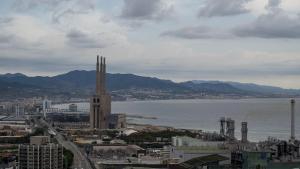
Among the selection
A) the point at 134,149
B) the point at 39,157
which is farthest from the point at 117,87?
the point at 39,157

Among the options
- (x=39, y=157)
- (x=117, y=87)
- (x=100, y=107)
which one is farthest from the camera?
(x=117, y=87)

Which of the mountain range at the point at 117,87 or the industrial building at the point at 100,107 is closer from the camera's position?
the industrial building at the point at 100,107

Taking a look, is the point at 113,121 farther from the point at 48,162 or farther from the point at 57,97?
the point at 57,97

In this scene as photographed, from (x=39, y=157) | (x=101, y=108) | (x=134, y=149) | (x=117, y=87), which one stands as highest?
(x=117, y=87)

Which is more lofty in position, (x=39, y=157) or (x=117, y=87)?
(x=117, y=87)

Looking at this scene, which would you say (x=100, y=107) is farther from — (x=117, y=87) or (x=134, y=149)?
(x=117, y=87)

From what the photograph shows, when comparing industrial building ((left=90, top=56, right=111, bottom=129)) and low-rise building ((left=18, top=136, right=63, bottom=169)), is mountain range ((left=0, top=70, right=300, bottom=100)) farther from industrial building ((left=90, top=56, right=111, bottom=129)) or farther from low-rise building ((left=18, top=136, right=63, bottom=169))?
low-rise building ((left=18, top=136, right=63, bottom=169))

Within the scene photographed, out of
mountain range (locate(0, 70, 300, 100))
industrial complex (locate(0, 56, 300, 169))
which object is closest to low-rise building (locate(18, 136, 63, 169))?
industrial complex (locate(0, 56, 300, 169))

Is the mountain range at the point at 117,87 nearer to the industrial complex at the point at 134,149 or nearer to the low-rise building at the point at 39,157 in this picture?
the industrial complex at the point at 134,149

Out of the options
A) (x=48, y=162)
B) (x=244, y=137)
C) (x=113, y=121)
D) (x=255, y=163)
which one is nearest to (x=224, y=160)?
(x=255, y=163)

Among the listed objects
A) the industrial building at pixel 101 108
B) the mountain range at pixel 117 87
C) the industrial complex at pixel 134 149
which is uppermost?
the mountain range at pixel 117 87

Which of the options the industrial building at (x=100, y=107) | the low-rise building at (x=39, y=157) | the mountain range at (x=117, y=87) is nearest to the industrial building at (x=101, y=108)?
the industrial building at (x=100, y=107)
